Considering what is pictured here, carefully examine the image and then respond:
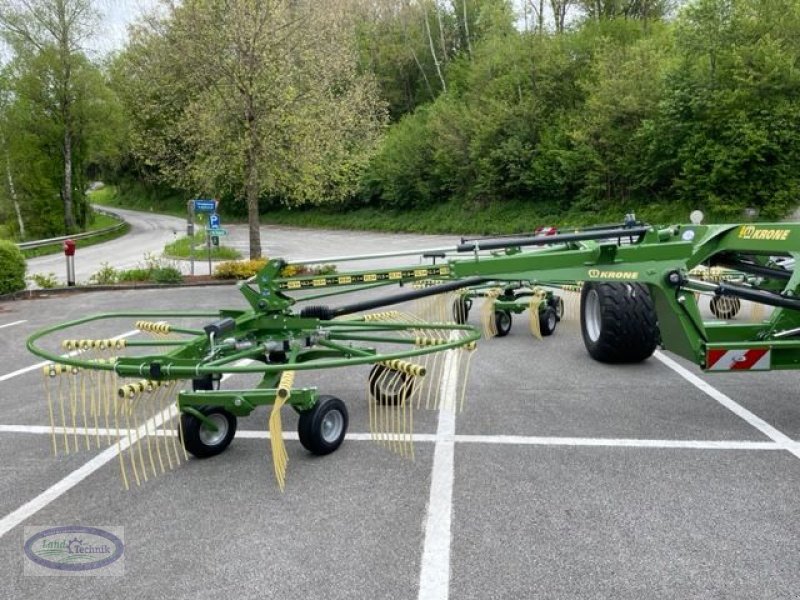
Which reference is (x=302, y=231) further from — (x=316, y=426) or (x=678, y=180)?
(x=316, y=426)

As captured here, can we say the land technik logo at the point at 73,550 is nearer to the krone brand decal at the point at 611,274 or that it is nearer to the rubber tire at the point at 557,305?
the krone brand decal at the point at 611,274

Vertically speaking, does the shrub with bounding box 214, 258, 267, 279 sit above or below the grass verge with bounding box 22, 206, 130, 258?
below

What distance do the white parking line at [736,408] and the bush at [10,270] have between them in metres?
14.9

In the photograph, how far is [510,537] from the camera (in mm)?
3492

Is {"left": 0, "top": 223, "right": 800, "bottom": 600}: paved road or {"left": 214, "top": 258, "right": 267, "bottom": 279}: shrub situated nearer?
{"left": 0, "top": 223, "right": 800, "bottom": 600}: paved road

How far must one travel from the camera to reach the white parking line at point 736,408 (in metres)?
4.80

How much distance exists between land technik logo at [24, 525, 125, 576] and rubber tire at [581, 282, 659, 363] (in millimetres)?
5081

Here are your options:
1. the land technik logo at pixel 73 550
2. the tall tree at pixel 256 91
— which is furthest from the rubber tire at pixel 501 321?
the tall tree at pixel 256 91

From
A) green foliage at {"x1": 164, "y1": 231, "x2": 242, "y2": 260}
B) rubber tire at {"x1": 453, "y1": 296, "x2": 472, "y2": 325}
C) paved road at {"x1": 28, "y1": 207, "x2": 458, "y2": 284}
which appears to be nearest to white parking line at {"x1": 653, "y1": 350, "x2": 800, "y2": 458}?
rubber tire at {"x1": 453, "y1": 296, "x2": 472, "y2": 325}

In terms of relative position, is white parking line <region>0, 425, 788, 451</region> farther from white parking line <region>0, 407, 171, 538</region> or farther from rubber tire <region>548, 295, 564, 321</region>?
rubber tire <region>548, 295, 564, 321</region>

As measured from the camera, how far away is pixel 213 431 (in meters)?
4.81

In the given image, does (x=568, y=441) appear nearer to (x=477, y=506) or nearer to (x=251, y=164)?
(x=477, y=506)

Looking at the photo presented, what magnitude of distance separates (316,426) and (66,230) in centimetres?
3978

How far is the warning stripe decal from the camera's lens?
4973 millimetres
